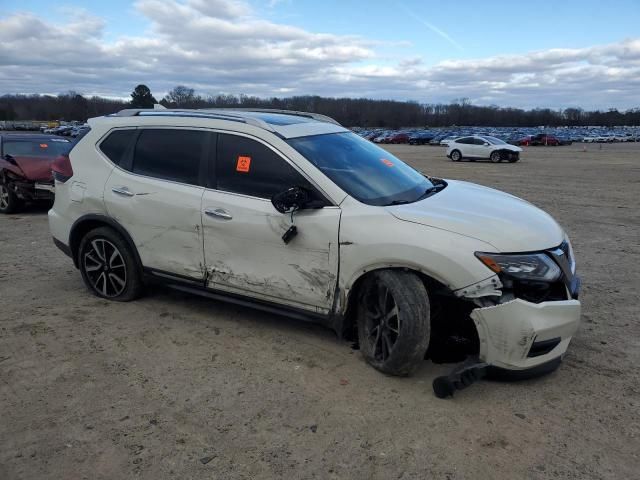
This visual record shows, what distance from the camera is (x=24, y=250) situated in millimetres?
7418

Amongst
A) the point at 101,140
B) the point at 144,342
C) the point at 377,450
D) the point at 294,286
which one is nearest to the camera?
the point at 377,450

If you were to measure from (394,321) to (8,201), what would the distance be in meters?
9.58

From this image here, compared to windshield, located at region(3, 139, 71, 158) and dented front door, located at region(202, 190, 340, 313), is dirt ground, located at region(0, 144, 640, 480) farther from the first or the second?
windshield, located at region(3, 139, 71, 158)

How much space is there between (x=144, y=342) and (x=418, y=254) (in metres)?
2.32

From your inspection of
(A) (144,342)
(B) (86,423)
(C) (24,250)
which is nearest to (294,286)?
(A) (144,342)

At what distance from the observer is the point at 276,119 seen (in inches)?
183

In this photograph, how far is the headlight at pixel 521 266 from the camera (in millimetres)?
3305

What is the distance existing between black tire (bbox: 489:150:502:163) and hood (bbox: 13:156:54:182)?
26.0 m

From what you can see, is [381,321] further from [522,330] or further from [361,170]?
[361,170]

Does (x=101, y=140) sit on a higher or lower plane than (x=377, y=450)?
higher

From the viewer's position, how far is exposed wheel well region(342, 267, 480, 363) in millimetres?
3549

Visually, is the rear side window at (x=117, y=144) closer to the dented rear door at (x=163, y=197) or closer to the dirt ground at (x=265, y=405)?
the dented rear door at (x=163, y=197)

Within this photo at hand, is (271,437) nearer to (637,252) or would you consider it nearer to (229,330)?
(229,330)

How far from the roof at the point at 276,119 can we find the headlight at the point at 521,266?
1.86 meters
